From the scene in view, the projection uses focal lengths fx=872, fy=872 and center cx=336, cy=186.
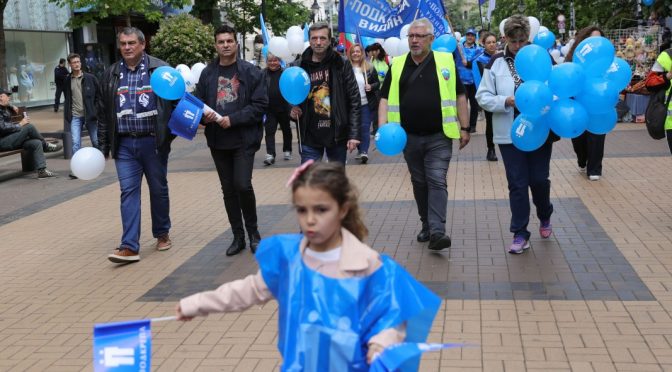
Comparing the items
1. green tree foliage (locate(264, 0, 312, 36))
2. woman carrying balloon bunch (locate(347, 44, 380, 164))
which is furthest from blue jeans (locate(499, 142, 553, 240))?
green tree foliage (locate(264, 0, 312, 36))

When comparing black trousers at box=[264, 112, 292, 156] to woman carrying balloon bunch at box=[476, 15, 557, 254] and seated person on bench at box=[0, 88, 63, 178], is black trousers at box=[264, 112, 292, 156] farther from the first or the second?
woman carrying balloon bunch at box=[476, 15, 557, 254]

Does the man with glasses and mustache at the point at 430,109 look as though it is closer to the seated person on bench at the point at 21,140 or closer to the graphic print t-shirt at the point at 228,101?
the graphic print t-shirt at the point at 228,101

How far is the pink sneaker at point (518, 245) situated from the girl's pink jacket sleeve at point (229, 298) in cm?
426

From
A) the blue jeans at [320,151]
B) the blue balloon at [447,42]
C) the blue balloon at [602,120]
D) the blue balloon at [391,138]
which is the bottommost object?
the blue jeans at [320,151]

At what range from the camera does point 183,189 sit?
1144cm

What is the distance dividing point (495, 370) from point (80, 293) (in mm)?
3429

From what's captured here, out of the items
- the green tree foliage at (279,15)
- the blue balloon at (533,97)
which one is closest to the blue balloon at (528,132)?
the blue balloon at (533,97)

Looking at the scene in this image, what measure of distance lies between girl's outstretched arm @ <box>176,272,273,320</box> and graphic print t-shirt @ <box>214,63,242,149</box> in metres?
4.32

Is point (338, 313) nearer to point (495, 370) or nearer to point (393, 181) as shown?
point (495, 370)

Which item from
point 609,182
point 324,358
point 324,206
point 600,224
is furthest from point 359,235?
point 609,182

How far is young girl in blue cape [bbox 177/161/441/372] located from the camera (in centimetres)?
282

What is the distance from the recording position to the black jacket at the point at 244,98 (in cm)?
729

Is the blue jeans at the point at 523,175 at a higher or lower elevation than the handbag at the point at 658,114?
lower

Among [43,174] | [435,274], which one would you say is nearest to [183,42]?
[43,174]
